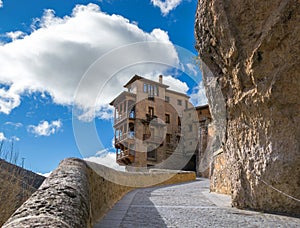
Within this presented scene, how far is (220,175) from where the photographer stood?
9148 millimetres

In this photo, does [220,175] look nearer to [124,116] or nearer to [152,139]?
[124,116]

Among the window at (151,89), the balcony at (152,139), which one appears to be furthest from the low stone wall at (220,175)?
the window at (151,89)

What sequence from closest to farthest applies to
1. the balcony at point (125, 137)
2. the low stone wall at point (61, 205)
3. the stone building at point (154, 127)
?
the low stone wall at point (61, 205), the balcony at point (125, 137), the stone building at point (154, 127)

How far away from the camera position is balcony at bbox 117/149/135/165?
29.7 meters

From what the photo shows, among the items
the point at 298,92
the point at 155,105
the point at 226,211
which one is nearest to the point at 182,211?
the point at 226,211

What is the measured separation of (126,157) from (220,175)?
21.2 meters

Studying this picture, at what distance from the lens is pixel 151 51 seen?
10906 mm

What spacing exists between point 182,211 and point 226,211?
81 centimetres

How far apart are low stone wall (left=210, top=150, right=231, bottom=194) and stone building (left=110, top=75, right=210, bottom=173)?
61.2 ft

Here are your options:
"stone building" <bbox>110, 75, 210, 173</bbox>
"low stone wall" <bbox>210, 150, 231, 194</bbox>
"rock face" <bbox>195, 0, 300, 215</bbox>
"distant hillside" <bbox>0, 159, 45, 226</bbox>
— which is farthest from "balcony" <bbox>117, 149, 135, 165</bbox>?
"distant hillside" <bbox>0, 159, 45, 226</bbox>

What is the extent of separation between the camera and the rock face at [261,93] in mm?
4695

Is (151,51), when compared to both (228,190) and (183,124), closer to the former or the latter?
(228,190)

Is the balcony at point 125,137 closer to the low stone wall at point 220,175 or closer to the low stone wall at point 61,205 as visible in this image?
the low stone wall at point 220,175

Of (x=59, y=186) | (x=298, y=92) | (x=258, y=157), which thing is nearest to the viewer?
(x=59, y=186)
